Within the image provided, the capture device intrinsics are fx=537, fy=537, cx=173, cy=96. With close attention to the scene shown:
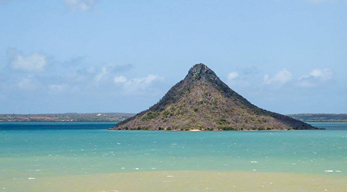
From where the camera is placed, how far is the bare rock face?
134000mm

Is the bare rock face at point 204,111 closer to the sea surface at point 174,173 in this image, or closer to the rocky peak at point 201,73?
the rocky peak at point 201,73

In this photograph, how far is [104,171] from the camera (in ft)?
123

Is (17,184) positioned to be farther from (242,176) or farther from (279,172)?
(279,172)

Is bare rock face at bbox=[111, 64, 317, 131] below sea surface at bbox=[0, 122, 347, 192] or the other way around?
the other way around

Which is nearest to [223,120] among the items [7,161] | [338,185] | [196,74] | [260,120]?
[260,120]

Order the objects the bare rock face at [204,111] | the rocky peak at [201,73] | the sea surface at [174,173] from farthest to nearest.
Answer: the rocky peak at [201,73], the bare rock face at [204,111], the sea surface at [174,173]

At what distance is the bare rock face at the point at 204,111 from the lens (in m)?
134

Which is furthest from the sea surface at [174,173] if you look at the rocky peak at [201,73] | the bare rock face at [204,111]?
the rocky peak at [201,73]

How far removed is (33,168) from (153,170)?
8992 millimetres

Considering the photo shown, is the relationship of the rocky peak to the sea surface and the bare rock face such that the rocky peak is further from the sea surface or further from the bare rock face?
the sea surface

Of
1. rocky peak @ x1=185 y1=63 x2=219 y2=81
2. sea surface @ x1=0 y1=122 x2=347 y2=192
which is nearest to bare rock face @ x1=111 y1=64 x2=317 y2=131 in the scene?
rocky peak @ x1=185 y1=63 x2=219 y2=81

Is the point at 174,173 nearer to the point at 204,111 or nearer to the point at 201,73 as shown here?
the point at 204,111

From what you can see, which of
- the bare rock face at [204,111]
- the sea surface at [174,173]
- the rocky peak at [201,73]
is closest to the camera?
the sea surface at [174,173]

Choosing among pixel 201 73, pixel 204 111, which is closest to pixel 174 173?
pixel 204 111
